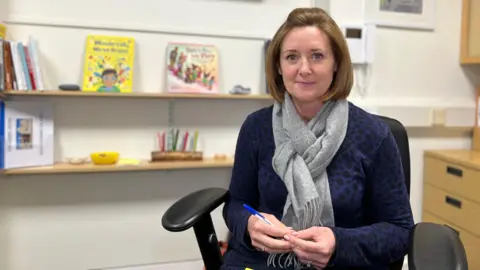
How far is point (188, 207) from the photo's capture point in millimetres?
1292

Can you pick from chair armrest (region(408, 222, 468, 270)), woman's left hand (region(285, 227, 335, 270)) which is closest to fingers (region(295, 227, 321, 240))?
woman's left hand (region(285, 227, 335, 270))

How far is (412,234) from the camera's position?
1.05 metres

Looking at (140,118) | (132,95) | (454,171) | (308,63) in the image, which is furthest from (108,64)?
A: (454,171)

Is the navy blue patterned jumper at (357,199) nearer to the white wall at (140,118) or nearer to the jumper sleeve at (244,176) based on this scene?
the jumper sleeve at (244,176)

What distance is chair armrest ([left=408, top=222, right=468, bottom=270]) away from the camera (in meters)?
0.92

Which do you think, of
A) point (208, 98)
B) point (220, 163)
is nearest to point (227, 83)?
point (208, 98)

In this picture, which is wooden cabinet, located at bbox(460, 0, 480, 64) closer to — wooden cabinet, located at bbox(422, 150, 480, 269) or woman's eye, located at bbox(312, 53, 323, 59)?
wooden cabinet, located at bbox(422, 150, 480, 269)

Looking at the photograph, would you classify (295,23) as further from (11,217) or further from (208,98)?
(11,217)

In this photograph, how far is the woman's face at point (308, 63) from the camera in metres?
1.22

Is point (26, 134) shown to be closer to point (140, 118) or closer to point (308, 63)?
point (140, 118)

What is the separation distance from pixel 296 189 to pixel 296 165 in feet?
0.22

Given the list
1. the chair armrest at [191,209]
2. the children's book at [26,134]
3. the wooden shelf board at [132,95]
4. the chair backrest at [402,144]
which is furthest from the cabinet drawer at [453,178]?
the children's book at [26,134]

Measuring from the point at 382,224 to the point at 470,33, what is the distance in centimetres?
182

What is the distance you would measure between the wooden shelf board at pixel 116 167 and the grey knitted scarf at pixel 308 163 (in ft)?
3.16
